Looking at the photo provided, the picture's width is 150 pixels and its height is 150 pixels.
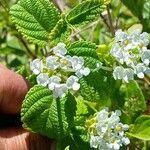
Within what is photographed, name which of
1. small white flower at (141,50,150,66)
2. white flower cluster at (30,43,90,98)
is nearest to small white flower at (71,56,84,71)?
white flower cluster at (30,43,90,98)

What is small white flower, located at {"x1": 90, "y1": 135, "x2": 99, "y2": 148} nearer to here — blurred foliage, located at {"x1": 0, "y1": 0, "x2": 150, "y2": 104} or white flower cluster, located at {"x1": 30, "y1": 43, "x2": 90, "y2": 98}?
white flower cluster, located at {"x1": 30, "y1": 43, "x2": 90, "y2": 98}

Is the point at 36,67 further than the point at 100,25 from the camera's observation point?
No

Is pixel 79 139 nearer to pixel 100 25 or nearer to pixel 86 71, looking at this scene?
pixel 86 71

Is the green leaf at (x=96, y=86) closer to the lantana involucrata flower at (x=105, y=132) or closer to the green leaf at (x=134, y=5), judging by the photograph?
the lantana involucrata flower at (x=105, y=132)

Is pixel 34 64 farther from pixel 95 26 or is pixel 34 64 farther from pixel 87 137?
pixel 95 26

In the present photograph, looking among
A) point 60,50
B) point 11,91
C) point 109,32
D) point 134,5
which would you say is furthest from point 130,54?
point 109,32
